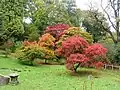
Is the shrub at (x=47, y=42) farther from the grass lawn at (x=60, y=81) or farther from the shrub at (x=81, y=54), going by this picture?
the shrub at (x=81, y=54)

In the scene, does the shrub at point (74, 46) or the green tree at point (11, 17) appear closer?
the shrub at point (74, 46)

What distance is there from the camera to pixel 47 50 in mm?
Answer: 29172

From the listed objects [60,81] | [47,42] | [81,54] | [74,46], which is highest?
[47,42]

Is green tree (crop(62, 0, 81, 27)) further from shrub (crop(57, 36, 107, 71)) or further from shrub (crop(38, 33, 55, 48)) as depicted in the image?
shrub (crop(57, 36, 107, 71))

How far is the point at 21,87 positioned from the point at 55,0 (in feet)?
84.6

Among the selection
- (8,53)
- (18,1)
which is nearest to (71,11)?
(18,1)

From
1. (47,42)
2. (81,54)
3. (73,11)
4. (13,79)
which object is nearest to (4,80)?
(13,79)

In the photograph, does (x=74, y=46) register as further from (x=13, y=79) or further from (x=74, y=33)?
(x=13, y=79)

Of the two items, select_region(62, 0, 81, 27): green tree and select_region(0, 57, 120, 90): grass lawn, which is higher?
select_region(62, 0, 81, 27): green tree

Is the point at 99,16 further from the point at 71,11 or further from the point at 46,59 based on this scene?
the point at 71,11

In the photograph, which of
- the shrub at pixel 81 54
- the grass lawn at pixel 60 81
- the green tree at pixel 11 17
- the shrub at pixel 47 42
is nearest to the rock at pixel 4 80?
the grass lawn at pixel 60 81

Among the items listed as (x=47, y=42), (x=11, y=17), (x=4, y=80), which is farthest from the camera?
(x=11, y=17)

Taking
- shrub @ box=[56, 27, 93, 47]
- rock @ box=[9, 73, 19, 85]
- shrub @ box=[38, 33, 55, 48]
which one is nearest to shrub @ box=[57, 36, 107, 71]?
shrub @ box=[56, 27, 93, 47]

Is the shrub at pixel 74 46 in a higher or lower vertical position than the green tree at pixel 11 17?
lower
